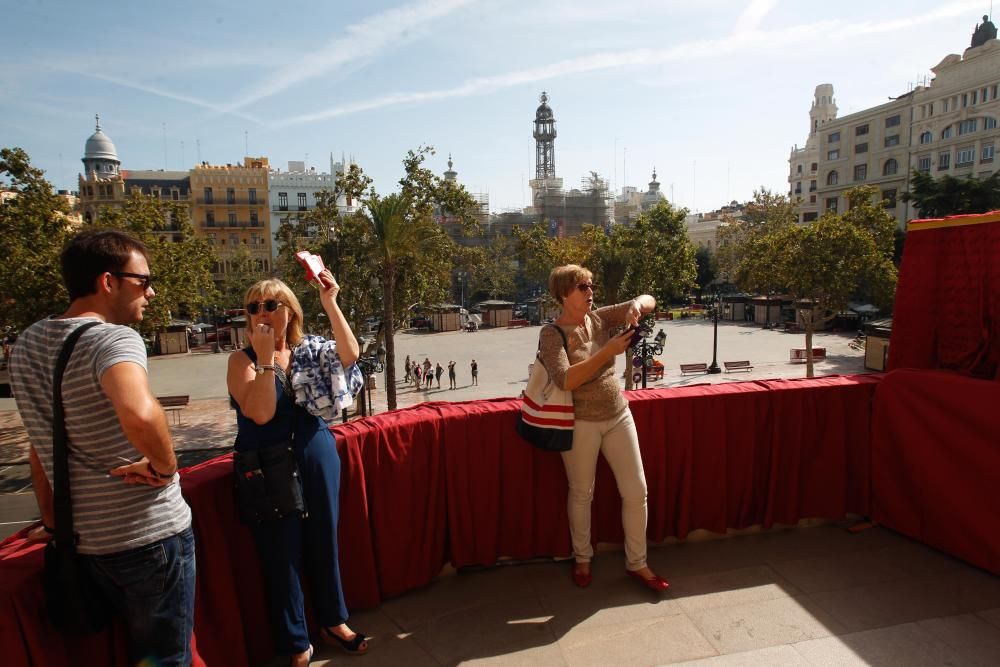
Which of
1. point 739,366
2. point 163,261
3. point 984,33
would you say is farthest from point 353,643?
point 984,33

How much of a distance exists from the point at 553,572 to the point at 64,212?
17.1 metres

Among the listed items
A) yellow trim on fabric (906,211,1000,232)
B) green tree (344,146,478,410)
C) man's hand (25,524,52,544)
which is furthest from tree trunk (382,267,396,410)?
man's hand (25,524,52,544)

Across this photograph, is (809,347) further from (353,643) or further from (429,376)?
(353,643)

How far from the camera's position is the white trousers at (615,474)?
359cm

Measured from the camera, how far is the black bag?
8.86 feet

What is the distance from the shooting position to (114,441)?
1.95 m

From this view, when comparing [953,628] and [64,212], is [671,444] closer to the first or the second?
[953,628]

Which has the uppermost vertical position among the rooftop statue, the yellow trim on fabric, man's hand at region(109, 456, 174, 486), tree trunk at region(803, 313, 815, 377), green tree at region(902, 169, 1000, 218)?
the rooftop statue

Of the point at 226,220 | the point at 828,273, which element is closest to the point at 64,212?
the point at 828,273

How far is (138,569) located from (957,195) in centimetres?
3982

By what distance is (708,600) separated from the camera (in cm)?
359

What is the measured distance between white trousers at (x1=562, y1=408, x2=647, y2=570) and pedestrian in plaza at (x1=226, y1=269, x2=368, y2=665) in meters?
1.39

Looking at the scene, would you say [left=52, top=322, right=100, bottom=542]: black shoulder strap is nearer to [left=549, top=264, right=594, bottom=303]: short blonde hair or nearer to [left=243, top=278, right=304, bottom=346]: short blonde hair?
[left=243, top=278, right=304, bottom=346]: short blonde hair

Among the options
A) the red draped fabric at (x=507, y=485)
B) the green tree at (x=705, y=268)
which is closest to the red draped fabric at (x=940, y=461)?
the red draped fabric at (x=507, y=485)
